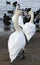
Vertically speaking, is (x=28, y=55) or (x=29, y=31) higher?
(x=29, y=31)

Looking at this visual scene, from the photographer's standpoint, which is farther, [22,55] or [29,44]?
[29,44]

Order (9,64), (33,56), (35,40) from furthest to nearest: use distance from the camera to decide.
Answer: (35,40) < (33,56) < (9,64)

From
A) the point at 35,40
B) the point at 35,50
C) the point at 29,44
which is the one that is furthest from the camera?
the point at 35,40

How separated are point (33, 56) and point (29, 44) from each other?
73.3 inches

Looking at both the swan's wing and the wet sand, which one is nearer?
the wet sand

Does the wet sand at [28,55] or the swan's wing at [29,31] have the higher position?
the swan's wing at [29,31]

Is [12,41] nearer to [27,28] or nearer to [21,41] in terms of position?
[21,41]

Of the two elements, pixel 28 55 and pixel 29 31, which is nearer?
pixel 28 55

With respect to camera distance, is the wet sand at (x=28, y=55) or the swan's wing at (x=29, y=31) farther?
the swan's wing at (x=29, y=31)

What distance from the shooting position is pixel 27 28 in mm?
11094

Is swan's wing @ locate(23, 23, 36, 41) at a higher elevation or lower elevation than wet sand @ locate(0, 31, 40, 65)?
higher

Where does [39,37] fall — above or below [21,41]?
below

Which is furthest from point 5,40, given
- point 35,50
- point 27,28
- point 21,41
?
point 21,41

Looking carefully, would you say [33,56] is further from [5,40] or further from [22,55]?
[5,40]
